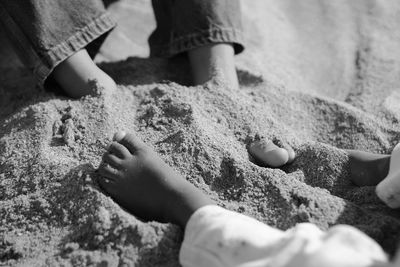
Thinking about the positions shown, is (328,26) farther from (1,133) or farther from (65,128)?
(1,133)

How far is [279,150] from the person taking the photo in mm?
1470

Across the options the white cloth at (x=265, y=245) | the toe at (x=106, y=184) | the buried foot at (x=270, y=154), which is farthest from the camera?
the buried foot at (x=270, y=154)

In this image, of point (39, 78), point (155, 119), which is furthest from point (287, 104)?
point (39, 78)

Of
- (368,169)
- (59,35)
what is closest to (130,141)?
(59,35)

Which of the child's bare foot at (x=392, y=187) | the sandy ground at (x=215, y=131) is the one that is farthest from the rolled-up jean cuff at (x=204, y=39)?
the child's bare foot at (x=392, y=187)

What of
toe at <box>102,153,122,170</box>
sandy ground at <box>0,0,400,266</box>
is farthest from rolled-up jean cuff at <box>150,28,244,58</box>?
toe at <box>102,153,122,170</box>

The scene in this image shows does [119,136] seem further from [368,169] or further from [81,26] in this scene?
[368,169]

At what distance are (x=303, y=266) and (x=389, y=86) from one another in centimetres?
125

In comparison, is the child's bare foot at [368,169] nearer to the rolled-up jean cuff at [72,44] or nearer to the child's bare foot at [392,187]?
the child's bare foot at [392,187]

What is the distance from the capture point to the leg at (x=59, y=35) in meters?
1.69

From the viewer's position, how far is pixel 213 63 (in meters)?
1.83

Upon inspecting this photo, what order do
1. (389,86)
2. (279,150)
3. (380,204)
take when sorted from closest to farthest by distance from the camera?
(380,204)
(279,150)
(389,86)

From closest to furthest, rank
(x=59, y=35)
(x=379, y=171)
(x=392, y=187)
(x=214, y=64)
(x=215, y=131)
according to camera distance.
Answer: (x=392, y=187)
(x=379, y=171)
(x=215, y=131)
(x=59, y=35)
(x=214, y=64)

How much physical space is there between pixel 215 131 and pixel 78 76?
0.54 m
